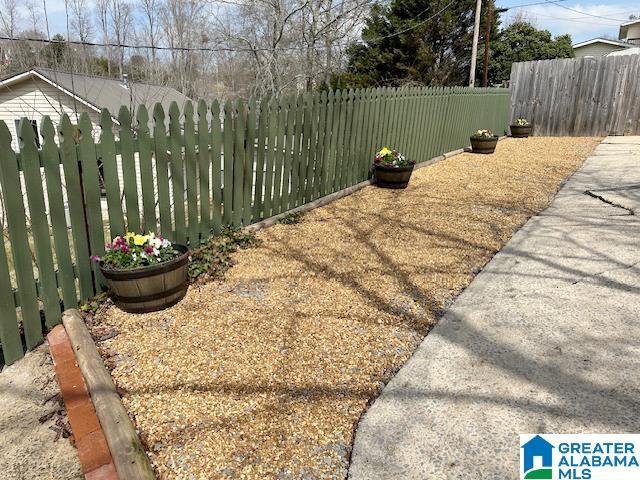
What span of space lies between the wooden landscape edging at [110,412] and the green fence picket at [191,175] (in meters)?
1.46

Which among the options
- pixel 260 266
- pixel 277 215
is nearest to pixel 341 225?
pixel 277 215

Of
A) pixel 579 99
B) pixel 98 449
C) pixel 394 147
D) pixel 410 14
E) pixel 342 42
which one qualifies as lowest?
pixel 98 449

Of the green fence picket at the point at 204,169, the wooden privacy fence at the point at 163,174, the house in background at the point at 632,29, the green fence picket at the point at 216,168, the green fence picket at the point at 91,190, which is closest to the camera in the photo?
the wooden privacy fence at the point at 163,174

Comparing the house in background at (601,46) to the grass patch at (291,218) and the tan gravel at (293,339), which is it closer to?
the grass patch at (291,218)

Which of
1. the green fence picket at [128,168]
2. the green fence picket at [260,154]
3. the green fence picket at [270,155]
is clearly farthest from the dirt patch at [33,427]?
the green fence picket at [270,155]

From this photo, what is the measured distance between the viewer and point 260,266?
13.1ft

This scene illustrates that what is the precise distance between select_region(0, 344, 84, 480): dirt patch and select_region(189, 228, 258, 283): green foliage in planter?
4.17ft

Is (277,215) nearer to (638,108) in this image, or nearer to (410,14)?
(638,108)

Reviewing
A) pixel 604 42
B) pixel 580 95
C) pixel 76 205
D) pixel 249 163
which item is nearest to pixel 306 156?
pixel 249 163

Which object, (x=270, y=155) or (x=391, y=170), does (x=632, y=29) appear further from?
(x=270, y=155)

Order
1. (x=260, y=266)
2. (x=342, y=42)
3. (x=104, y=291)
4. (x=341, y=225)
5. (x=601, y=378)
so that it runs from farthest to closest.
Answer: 1. (x=342, y=42)
2. (x=341, y=225)
3. (x=260, y=266)
4. (x=104, y=291)
5. (x=601, y=378)

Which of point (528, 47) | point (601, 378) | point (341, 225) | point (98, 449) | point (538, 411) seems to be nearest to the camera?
point (98, 449)

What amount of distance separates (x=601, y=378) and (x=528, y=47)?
100 feet

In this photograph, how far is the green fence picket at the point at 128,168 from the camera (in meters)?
3.38
